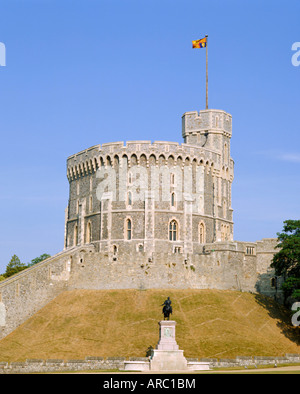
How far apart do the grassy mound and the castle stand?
213 centimetres

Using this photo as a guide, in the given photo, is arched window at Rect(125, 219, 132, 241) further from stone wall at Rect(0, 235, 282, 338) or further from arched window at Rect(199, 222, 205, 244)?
arched window at Rect(199, 222, 205, 244)

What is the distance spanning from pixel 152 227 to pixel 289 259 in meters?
17.2

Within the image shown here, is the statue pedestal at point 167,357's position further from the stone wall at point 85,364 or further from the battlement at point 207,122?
the battlement at point 207,122

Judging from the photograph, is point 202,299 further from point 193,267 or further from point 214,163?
point 214,163

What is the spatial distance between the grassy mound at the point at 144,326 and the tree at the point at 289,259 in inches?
150

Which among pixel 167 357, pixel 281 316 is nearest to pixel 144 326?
pixel 167 357

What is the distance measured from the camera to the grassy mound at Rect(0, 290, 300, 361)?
2312 inches

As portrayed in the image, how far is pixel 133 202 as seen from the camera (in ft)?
265

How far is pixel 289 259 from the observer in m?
72.2

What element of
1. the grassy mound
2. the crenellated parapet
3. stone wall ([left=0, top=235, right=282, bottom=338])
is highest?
the crenellated parapet

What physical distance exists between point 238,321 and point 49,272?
21.6 meters

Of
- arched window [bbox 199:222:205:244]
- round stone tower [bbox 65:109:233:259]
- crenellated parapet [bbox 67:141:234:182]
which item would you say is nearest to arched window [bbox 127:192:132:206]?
round stone tower [bbox 65:109:233:259]
